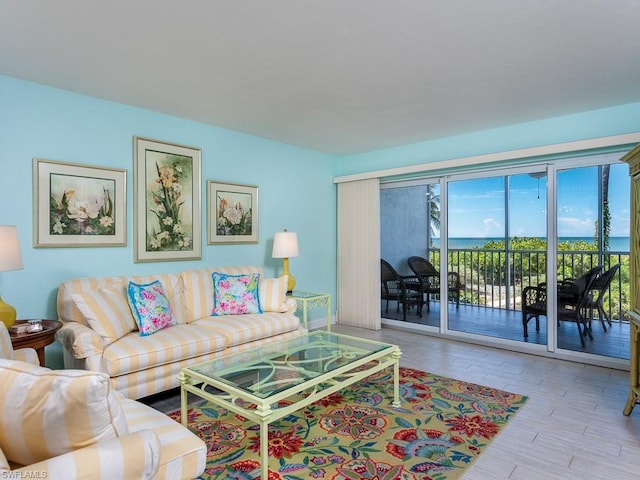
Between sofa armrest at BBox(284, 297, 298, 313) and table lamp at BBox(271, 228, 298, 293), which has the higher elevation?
table lamp at BBox(271, 228, 298, 293)

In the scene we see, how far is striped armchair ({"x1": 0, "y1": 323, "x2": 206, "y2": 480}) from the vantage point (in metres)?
1.01

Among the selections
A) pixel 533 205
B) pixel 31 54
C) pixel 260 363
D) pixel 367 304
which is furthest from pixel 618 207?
pixel 31 54

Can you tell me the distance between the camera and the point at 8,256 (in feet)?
7.93

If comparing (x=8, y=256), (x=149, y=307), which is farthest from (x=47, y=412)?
(x=149, y=307)

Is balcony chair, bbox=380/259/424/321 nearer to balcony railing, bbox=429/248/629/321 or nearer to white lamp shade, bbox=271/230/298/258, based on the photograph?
balcony railing, bbox=429/248/629/321

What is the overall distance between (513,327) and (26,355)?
456cm

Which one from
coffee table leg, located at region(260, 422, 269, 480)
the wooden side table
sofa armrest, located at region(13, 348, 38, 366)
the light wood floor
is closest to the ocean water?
the light wood floor

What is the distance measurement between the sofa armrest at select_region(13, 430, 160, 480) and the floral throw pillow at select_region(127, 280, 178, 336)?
6.51 ft

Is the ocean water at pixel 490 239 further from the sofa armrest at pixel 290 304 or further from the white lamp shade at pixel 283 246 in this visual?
the sofa armrest at pixel 290 304

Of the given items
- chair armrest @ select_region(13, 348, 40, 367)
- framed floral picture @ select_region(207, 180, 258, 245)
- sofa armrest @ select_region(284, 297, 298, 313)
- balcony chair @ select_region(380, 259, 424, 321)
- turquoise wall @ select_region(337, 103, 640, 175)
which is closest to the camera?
chair armrest @ select_region(13, 348, 40, 367)

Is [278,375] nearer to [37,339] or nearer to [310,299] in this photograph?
[37,339]

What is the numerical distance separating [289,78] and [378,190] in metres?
2.61

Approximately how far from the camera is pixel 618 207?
11.9 ft

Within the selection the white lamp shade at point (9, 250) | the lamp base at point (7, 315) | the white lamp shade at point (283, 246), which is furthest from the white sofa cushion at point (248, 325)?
the white lamp shade at point (9, 250)
